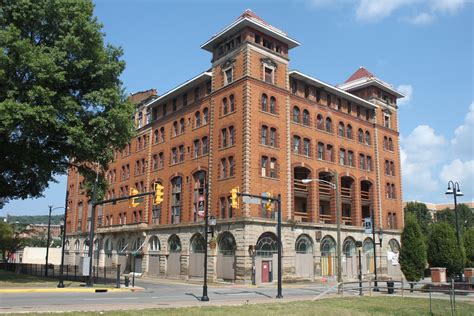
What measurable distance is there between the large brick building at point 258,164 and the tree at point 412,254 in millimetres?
11234

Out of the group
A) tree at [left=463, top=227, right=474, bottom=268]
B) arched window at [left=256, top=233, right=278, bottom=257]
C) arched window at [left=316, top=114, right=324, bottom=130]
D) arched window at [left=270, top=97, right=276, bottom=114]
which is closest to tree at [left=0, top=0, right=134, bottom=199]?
arched window at [left=256, top=233, right=278, bottom=257]

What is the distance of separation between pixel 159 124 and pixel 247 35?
19.6 m

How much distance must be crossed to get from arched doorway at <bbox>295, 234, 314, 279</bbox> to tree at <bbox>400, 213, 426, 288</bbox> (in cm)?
1164

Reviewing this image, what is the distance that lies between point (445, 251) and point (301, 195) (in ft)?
55.6

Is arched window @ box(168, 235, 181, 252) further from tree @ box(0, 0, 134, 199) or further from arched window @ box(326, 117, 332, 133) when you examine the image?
arched window @ box(326, 117, 332, 133)

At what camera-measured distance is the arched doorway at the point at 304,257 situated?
46812 mm

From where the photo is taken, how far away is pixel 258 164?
44250 millimetres

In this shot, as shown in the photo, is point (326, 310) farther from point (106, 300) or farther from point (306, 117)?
point (306, 117)

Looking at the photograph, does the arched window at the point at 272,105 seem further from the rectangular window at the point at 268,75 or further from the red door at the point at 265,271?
the red door at the point at 265,271

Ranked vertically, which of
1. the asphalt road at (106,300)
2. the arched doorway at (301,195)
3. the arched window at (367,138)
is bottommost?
the asphalt road at (106,300)

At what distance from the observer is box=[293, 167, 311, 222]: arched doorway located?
163 ft

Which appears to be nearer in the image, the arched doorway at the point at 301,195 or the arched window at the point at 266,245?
the arched window at the point at 266,245

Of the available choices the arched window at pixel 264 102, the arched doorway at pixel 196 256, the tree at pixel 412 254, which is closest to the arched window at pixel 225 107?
the arched window at pixel 264 102

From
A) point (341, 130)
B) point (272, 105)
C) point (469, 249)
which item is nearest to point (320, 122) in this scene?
point (341, 130)
